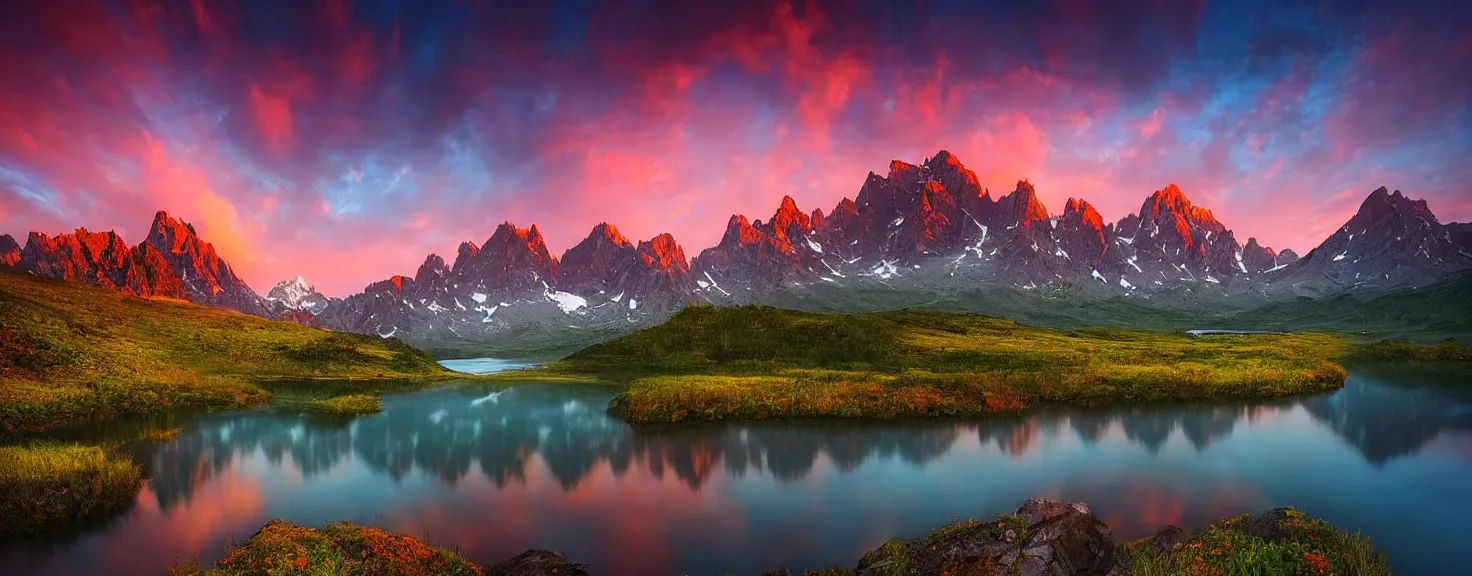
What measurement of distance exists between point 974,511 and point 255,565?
91.2ft

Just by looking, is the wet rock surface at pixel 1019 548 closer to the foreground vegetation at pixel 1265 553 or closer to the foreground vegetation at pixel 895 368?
the foreground vegetation at pixel 1265 553

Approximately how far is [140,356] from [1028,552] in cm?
9122

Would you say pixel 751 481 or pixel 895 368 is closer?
pixel 751 481

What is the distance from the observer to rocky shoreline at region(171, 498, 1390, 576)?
16.7m

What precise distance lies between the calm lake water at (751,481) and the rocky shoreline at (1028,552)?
4.53 metres

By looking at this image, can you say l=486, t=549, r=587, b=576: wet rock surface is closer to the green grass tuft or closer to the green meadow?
the green grass tuft

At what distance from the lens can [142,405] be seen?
2216 inches

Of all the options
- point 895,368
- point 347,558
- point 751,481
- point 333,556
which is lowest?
point 751,481

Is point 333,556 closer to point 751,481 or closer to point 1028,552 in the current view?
point 1028,552

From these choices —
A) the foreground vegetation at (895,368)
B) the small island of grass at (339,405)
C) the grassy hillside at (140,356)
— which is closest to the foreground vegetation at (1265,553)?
the foreground vegetation at (895,368)

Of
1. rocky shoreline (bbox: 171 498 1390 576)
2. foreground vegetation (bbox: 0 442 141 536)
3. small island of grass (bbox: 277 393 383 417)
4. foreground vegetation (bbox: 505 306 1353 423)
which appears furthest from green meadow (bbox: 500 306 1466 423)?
rocky shoreline (bbox: 171 498 1390 576)

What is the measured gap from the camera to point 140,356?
71312 mm

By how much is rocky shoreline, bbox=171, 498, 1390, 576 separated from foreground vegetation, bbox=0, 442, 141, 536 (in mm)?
14800

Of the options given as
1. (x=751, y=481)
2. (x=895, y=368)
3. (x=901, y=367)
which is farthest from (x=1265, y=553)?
(x=901, y=367)
